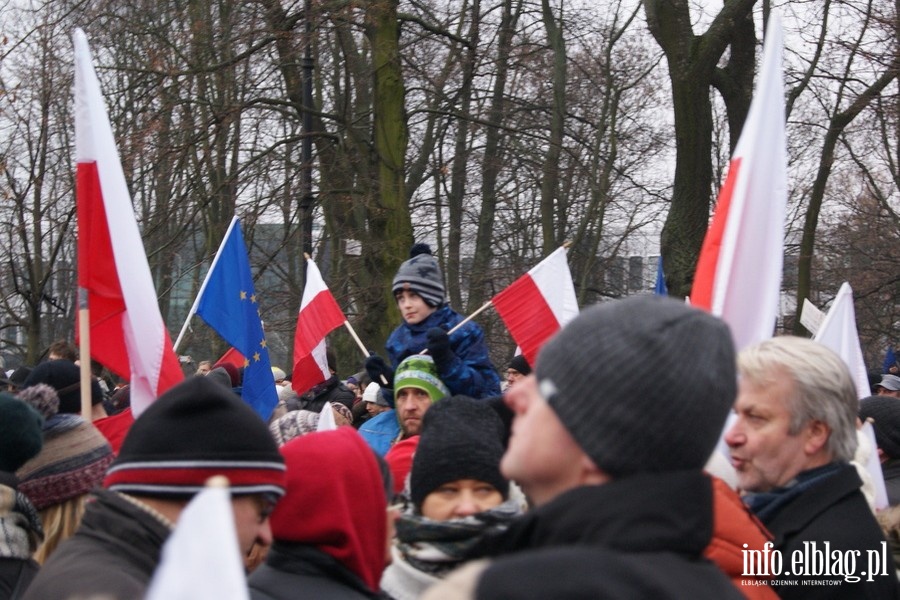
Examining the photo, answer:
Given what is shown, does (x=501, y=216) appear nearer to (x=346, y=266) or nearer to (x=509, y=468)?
(x=346, y=266)

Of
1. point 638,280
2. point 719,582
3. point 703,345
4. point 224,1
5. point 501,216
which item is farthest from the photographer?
point 638,280

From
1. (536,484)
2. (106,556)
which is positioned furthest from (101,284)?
(536,484)

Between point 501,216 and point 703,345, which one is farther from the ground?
point 501,216

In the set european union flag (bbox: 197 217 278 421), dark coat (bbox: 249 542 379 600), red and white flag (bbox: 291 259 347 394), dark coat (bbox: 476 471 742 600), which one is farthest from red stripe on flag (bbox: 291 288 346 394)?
dark coat (bbox: 476 471 742 600)

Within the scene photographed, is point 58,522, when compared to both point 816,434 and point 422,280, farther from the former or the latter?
point 422,280

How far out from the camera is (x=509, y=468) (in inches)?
73.4

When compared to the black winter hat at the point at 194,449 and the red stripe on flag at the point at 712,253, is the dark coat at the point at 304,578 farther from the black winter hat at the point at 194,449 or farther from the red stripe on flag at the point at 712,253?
the red stripe on flag at the point at 712,253

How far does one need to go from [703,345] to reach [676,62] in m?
11.6

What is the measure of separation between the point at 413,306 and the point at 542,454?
167 inches

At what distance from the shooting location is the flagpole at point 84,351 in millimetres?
3809

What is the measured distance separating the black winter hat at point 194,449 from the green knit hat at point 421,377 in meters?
2.77

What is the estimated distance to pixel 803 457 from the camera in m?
3.17

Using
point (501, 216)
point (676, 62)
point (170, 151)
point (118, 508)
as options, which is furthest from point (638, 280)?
point (118, 508)

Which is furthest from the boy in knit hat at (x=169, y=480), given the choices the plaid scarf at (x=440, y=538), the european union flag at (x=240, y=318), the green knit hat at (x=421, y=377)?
the european union flag at (x=240, y=318)
